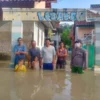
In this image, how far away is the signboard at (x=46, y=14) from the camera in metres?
15.4

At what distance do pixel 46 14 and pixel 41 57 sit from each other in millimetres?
2882

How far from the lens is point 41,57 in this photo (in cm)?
1373

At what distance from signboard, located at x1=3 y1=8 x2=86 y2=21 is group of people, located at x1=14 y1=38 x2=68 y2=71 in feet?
7.26

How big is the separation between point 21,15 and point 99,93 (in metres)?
8.39

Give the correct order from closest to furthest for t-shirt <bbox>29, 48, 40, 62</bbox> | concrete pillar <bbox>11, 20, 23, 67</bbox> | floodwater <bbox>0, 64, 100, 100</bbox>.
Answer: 1. floodwater <bbox>0, 64, 100, 100</bbox>
2. t-shirt <bbox>29, 48, 40, 62</bbox>
3. concrete pillar <bbox>11, 20, 23, 67</bbox>

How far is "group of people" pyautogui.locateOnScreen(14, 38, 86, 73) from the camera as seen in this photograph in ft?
41.5

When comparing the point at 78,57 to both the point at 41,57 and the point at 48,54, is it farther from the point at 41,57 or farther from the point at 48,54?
the point at 41,57

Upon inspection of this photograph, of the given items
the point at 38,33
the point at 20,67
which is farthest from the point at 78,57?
the point at 38,33

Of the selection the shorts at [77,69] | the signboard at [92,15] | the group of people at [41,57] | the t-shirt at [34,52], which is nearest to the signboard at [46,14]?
the signboard at [92,15]

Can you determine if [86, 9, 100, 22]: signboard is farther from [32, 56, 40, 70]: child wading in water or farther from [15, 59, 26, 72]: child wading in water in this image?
[15, 59, 26, 72]: child wading in water

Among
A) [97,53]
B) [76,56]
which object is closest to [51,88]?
[76,56]

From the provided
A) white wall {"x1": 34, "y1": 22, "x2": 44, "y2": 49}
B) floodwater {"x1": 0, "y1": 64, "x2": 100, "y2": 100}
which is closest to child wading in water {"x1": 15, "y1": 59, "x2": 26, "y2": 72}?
floodwater {"x1": 0, "y1": 64, "x2": 100, "y2": 100}

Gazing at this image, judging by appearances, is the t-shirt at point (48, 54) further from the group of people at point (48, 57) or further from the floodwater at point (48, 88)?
the floodwater at point (48, 88)

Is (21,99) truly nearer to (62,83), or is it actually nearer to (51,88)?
(51,88)
